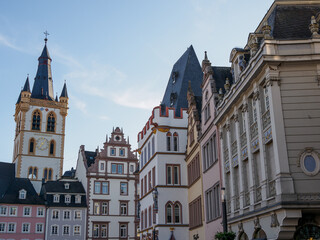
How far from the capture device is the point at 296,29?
77.4 ft

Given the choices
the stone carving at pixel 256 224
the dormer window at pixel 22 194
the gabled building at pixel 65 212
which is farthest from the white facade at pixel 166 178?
the dormer window at pixel 22 194

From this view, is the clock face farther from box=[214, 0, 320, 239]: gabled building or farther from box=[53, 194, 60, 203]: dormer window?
box=[214, 0, 320, 239]: gabled building

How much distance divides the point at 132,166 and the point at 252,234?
51643 mm

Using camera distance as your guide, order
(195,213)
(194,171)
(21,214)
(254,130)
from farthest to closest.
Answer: (21,214), (194,171), (195,213), (254,130)

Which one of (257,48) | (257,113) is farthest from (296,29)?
(257,113)

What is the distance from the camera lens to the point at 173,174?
4322 cm

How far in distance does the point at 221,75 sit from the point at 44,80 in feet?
296

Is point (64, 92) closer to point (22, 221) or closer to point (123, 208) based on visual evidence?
point (22, 221)

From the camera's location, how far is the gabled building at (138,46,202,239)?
41719mm

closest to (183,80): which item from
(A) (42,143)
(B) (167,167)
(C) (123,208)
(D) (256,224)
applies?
(B) (167,167)

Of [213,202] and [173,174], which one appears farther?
[173,174]

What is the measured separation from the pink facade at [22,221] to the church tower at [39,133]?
2763cm

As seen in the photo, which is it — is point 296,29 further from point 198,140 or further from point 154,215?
point 154,215

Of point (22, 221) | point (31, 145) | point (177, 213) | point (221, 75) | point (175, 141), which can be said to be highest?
point (31, 145)
